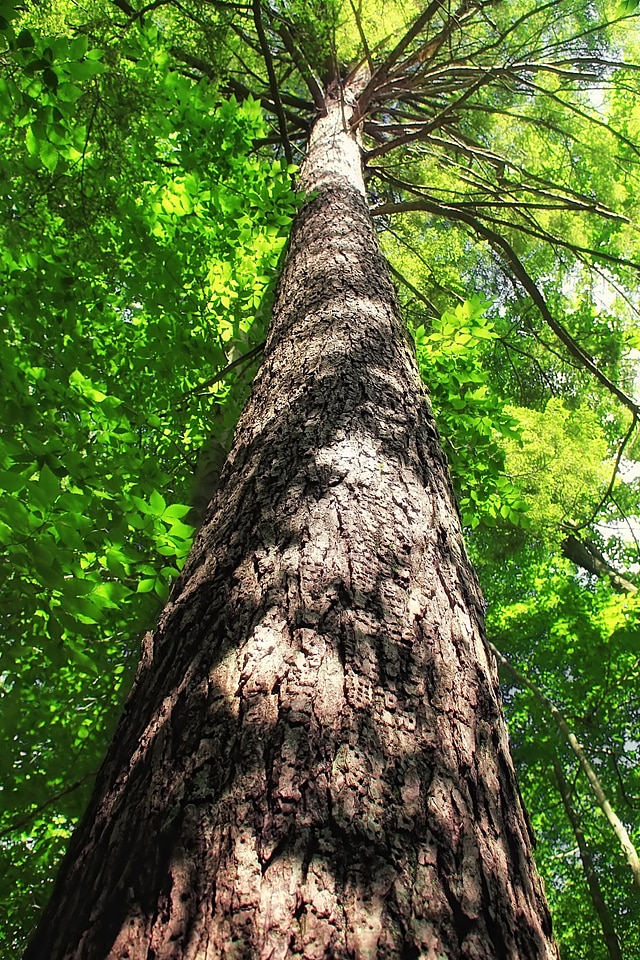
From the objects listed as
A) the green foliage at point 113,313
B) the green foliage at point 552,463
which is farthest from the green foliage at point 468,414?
the green foliage at point 113,313

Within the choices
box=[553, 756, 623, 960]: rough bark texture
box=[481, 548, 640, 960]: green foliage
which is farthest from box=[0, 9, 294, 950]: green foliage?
box=[553, 756, 623, 960]: rough bark texture

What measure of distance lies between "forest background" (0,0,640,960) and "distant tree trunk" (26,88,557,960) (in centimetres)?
59

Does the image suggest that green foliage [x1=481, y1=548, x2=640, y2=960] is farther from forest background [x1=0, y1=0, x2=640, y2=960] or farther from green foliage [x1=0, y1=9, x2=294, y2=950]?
green foliage [x1=0, y1=9, x2=294, y2=950]

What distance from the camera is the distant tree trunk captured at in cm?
71

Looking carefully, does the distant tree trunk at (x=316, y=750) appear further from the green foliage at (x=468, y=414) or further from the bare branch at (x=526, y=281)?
the bare branch at (x=526, y=281)

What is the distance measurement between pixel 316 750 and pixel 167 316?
3136mm

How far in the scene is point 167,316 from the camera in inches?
139

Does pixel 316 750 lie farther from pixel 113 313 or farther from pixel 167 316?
pixel 113 313

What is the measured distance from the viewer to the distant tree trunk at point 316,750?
71cm

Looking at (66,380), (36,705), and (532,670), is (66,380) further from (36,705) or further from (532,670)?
(532,670)

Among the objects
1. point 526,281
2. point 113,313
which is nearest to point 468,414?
point 526,281

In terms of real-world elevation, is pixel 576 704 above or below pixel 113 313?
below

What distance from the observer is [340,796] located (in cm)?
80

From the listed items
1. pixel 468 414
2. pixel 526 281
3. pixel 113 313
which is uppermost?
pixel 526 281
